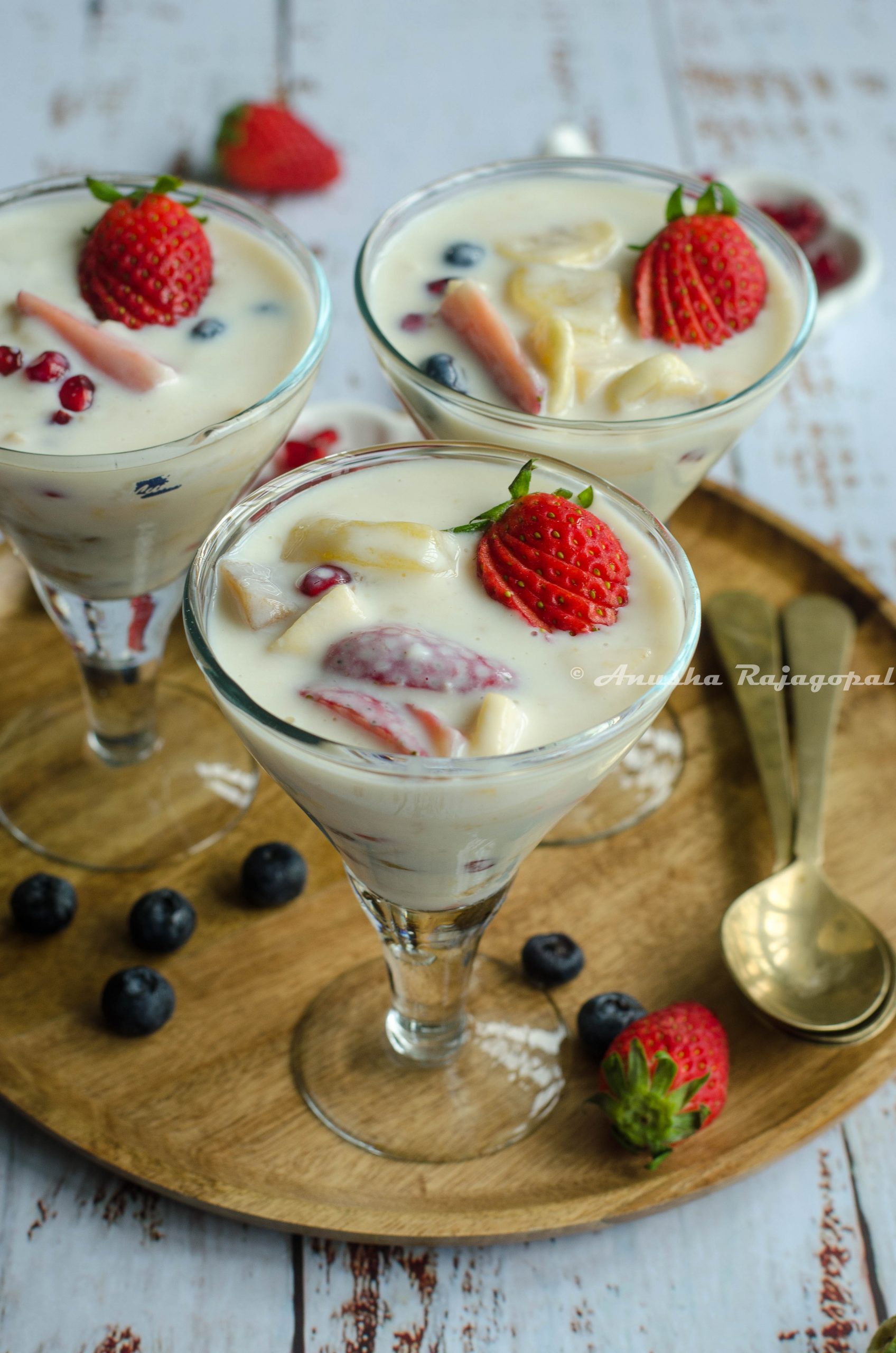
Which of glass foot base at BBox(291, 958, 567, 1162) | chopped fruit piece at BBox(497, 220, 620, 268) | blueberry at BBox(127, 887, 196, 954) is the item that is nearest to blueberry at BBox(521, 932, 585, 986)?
glass foot base at BBox(291, 958, 567, 1162)

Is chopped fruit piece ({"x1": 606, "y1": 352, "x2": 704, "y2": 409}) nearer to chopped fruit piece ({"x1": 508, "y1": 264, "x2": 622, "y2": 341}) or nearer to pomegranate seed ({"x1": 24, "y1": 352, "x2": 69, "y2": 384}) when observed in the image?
chopped fruit piece ({"x1": 508, "y1": 264, "x2": 622, "y2": 341})

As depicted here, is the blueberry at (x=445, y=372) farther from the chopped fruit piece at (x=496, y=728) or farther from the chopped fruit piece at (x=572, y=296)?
the chopped fruit piece at (x=496, y=728)

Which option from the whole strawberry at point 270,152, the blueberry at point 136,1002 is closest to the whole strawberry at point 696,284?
the blueberry at point 136,1002

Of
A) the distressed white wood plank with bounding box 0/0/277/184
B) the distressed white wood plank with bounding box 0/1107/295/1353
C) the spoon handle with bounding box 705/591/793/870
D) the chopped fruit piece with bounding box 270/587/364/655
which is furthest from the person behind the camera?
the distressed white wood plank with bounding box 0/0/277/184

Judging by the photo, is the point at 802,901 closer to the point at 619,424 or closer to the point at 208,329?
the point at 619,424

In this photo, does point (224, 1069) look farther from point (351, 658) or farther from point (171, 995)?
point (351, 658)

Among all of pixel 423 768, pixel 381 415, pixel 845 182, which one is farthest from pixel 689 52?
pixel 423 768

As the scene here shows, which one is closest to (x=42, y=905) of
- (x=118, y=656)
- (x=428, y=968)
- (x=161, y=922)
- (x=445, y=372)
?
(x=161, y=922)
